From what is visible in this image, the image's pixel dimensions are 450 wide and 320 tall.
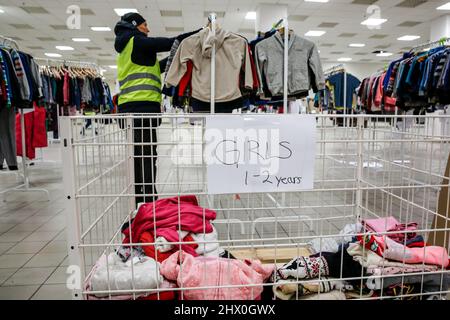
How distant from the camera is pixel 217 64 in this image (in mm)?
2803

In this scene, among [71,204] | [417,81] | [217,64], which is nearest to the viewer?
[71,204]

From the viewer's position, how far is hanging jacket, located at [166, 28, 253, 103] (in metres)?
2.68

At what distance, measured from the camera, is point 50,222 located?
301 centimetres

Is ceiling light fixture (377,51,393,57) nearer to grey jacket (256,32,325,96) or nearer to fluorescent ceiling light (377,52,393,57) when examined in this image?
fluorescent ceiling light (377,52,393,57)

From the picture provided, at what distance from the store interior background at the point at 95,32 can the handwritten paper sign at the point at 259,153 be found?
117 centimetres

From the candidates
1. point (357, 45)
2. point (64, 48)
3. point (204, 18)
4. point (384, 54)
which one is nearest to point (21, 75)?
point (204, 18)

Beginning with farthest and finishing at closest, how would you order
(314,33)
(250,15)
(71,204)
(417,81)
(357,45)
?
1. (357,45)
2. (314,33)
3. (250,15)
4. (417,81)
5. (71,204)

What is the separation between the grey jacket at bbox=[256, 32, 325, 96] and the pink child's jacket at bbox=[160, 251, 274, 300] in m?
2.04

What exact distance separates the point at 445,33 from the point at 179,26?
25.2 feet

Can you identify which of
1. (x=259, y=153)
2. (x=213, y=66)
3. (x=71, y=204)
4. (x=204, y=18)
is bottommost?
(x=71, y=204)

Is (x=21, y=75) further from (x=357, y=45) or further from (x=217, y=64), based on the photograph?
(x=357, y=45)

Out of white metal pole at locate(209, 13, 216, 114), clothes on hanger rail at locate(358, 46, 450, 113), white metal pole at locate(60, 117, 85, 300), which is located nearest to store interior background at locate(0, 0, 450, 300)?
white metal pole at locate(60, 117, 85, 300)

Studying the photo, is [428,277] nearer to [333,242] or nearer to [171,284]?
[333,242]

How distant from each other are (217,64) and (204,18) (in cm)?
805
